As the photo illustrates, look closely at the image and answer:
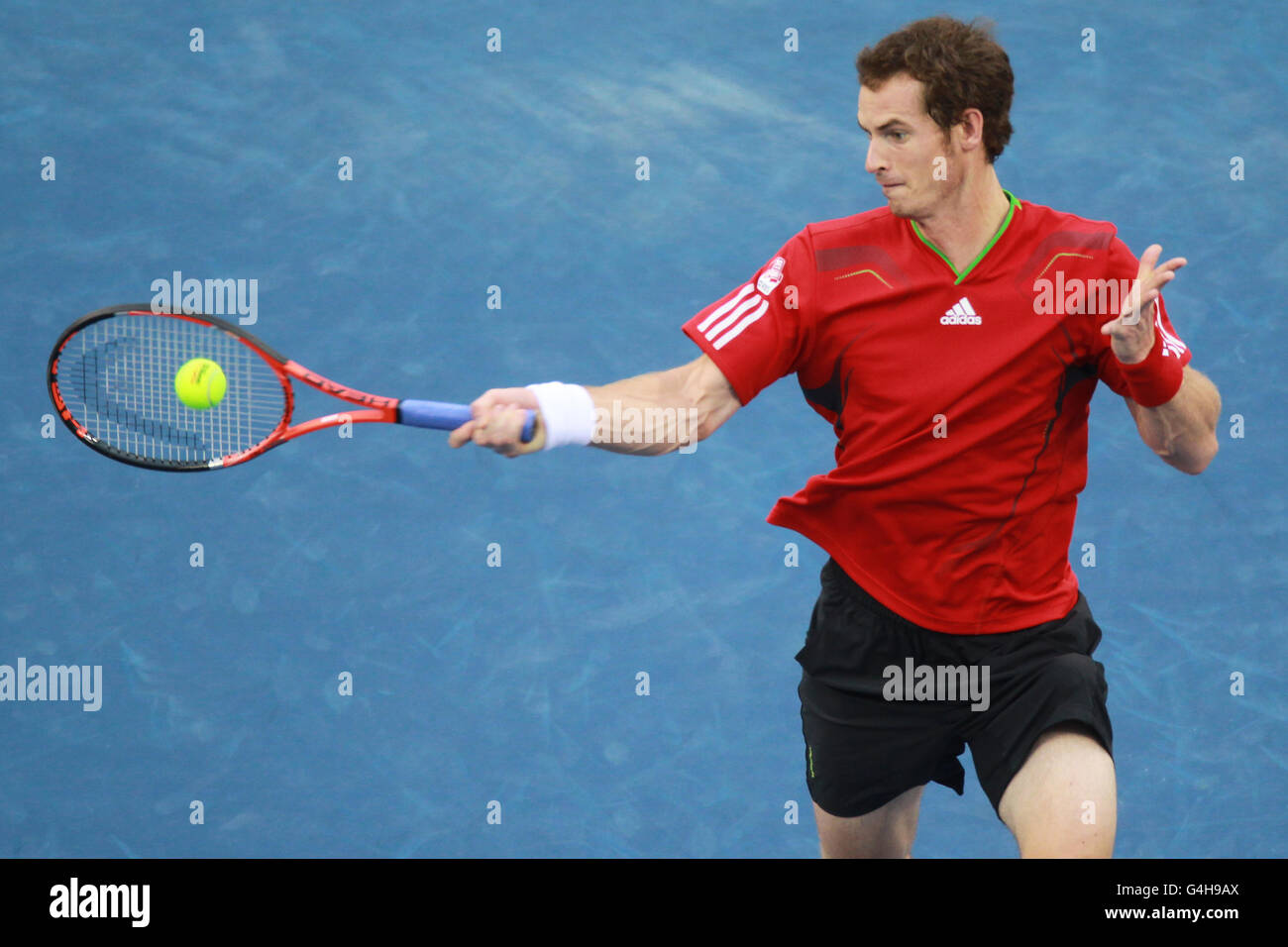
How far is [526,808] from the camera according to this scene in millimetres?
4590

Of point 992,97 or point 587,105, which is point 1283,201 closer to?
point 587,105

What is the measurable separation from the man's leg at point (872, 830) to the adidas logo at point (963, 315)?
1089 millimetres

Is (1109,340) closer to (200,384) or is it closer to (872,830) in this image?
(872,830)

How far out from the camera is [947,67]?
9.97 ft

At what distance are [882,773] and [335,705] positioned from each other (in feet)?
6.95

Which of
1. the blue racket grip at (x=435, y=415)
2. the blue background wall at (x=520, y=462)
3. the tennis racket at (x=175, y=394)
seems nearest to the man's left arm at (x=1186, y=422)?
the blue racket grip at (x=435, y=415)

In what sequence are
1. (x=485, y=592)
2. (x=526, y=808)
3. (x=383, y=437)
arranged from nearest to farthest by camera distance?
(x=526, y=808), (x=485, y=592), (x=383, y=437)

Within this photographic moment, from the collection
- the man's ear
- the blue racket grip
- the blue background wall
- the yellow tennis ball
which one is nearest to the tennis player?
the man's ear

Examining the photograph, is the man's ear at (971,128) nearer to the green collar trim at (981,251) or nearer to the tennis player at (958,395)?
the tennis player at (958,395)

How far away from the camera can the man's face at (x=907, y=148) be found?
3059 mm

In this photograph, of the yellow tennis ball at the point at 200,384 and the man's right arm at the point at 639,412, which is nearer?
the man's right arm at the point at 639,412

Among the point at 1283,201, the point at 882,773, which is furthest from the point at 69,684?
the point at 1283,201

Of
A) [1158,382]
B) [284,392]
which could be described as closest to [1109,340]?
[1158,382]

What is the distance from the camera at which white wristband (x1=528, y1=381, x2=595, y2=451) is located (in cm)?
280
